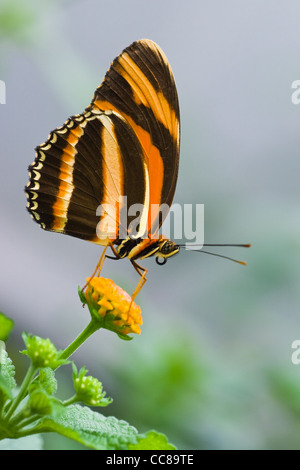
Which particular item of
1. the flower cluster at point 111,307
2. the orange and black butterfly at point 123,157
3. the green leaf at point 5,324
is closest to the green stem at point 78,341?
the flower cluster at point 111,307

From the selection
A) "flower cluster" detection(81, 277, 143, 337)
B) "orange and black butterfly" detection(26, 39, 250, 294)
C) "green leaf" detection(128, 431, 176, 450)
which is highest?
"orange and black butterfly" detection(26, 39, 250, 294)

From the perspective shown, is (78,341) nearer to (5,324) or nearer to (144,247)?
(5,324)

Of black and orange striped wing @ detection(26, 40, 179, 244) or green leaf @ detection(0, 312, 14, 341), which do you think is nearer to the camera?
green leaf @ detection(0, 312, 14, 341)

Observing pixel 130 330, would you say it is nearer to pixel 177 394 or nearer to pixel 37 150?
pixel 37 150

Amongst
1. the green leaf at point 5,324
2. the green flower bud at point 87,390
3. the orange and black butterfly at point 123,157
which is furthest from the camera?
the orange and black butterfly at point 123,157

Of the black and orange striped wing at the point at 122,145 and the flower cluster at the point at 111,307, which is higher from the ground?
the black and orange striped wing at the point at 122,145

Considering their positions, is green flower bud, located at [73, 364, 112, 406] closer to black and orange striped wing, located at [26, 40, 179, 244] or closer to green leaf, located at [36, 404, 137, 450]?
green leaf, located at [36, 404, 137, 450]

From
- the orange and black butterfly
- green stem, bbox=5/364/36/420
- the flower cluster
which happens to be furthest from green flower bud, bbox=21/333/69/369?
the orange and black butterfly

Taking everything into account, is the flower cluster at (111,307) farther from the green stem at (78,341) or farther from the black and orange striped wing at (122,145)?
the black and orange striped wing at (122,145)
